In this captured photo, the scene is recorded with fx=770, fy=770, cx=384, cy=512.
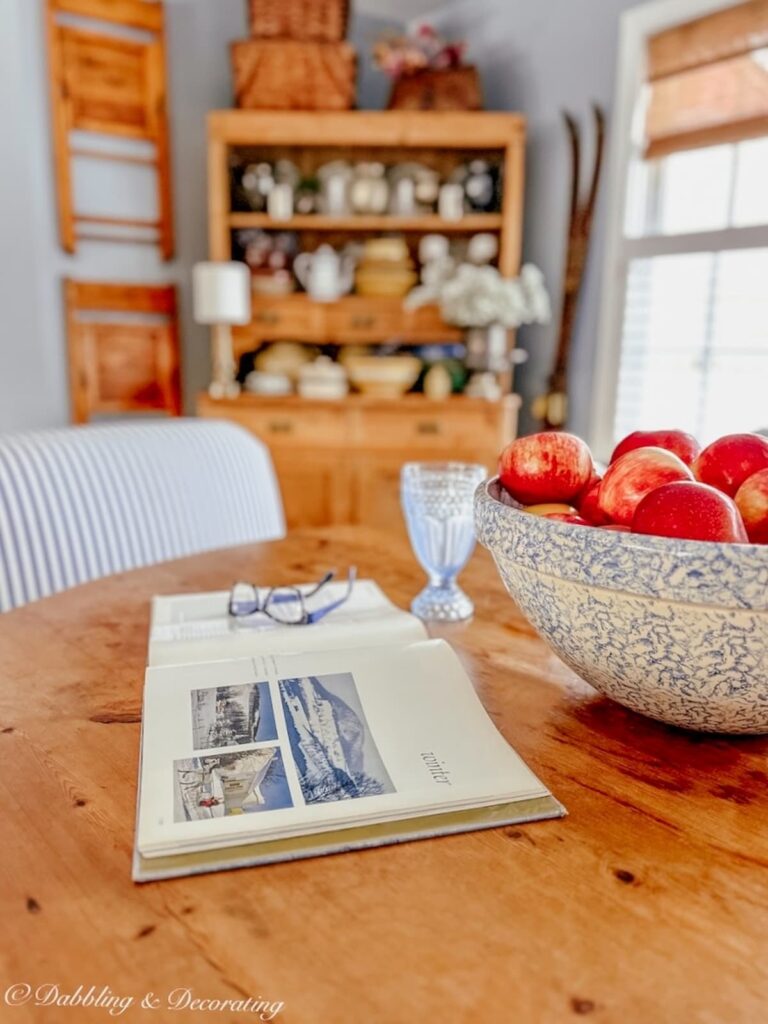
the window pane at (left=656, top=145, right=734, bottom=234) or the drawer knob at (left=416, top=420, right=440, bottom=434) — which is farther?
the drawer knob at (left=416, top=420, right=440, bottom=434)

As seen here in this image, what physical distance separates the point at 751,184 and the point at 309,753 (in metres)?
2.57

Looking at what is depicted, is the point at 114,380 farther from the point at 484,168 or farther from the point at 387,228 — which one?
the point at 484,168

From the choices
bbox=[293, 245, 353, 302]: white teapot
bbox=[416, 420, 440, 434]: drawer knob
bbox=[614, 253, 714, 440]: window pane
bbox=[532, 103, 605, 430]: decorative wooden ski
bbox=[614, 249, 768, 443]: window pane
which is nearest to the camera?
bbox=[614, 249, 768, 443]: window pane

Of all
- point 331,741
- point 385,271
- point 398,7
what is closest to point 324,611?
point 331,741

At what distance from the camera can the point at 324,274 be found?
318 cm

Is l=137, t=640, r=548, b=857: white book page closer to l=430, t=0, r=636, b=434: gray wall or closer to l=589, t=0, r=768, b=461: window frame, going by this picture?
l=589, t=0, r=768, b=461: window frame

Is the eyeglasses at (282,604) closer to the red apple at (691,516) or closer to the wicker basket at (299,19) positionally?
the red apple at (691,516)

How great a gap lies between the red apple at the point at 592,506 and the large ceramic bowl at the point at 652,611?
0.35ft

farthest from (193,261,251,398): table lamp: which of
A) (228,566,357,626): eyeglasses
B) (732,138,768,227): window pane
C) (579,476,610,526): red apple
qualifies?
(579,476,610,526): red apple

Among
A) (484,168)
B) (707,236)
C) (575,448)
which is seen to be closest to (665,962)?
(575,448)

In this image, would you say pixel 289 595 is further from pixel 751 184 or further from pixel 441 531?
pixel 751 184

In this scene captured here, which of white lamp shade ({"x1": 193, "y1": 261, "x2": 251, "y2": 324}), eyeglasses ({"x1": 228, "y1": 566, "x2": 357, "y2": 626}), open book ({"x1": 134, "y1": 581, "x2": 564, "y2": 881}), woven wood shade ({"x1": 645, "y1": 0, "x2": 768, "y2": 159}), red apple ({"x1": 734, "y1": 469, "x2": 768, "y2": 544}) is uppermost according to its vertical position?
woven wood shade ({"x1": 645, "y1": 0, "x2": 768, "y2": 159})

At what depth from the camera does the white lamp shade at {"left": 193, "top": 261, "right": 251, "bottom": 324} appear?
2.96 meters

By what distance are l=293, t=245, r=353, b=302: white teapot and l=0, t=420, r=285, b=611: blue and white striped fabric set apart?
1.78 meters
